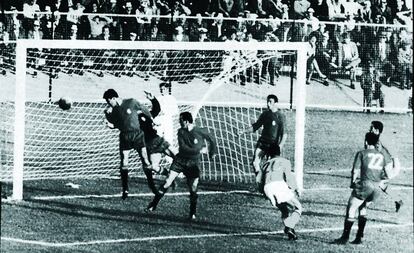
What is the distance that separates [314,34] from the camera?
27359mm

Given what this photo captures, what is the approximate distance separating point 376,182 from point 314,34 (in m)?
14.3

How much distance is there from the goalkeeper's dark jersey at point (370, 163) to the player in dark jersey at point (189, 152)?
8.02ft

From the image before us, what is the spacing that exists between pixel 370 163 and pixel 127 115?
14.9 ft

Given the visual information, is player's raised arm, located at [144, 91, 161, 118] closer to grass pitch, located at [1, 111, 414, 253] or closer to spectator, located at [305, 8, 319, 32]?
grass pitch, located at [1, 111, 414, 253]

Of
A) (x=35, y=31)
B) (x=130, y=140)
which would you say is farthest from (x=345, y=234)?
(x=35, y=31)

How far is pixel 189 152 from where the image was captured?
48.5ft

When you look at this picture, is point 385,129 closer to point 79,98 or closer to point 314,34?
point 314,34

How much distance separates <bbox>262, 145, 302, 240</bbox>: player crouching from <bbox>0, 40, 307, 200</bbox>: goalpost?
3501mm

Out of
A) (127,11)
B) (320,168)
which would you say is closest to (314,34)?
(127,11)

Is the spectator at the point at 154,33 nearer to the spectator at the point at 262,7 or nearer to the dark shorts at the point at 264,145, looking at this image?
the spectator at the point at 262,7

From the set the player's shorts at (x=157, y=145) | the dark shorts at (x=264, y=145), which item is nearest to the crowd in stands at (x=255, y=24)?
the player's shorts at (x=157, y=145)

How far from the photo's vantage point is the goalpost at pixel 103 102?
1670 cm

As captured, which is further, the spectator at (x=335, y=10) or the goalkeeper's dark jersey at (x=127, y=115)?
the spectator at (x=335, y=10)

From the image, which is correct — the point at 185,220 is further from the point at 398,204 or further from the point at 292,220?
the point at 398,204
